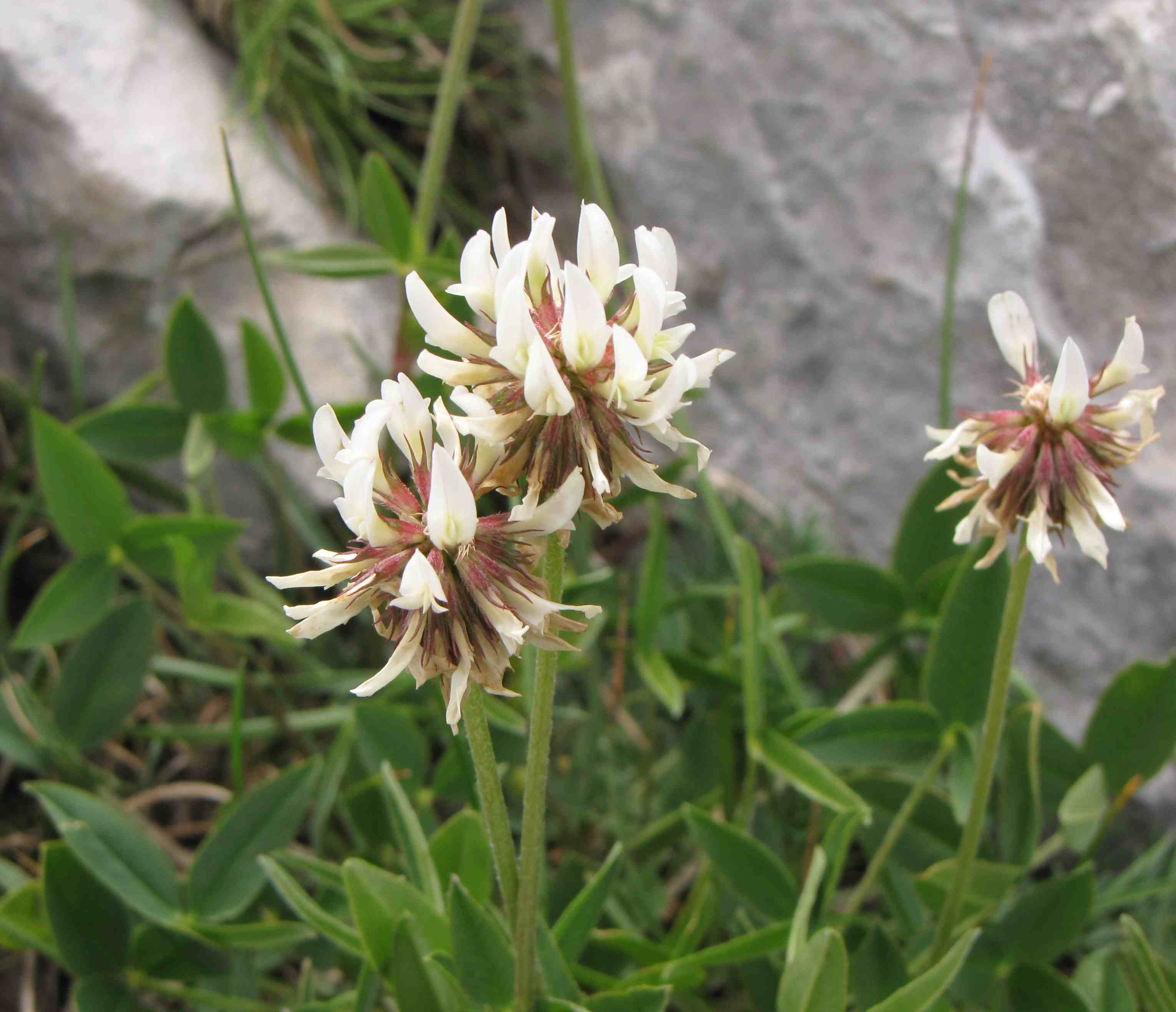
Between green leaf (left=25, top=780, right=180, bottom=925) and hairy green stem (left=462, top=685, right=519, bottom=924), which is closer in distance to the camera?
hairy green stem (left=462, top=685, right=519, bottom=924)

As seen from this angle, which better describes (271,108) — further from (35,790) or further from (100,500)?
(35,790)

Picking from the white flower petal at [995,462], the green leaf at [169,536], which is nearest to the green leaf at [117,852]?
the green leaf at [169,536]

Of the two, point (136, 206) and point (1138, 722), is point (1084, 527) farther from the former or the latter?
point (136, 206)

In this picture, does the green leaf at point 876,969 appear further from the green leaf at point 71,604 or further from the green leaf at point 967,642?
the green leaf at point 71,604

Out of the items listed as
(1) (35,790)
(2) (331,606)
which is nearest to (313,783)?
(1) (35,790)

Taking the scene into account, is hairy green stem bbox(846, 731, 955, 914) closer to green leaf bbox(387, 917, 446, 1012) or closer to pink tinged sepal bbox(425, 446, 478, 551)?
green leaf bbox(387, 917, 446, 1012)

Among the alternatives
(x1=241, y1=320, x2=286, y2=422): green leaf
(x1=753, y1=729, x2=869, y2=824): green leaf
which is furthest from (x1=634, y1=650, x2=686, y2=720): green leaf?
(x1=241, y1=320, x2=286, y2=422): green leaf
